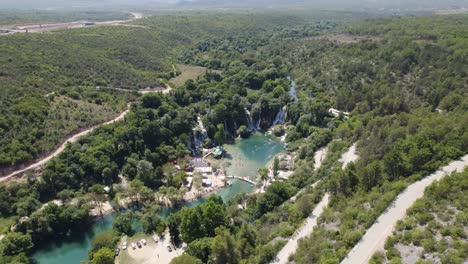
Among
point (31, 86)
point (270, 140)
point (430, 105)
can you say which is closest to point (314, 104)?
point (270, 140)

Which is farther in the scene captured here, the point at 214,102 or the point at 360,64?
the point at 360,64

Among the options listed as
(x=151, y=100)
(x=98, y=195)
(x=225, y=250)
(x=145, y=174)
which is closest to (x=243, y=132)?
(x=151, y=100)

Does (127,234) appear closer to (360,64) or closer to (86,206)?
(86,206)

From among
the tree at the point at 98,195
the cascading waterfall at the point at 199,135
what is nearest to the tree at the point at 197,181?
the cascading waterfall at the point at 199,135

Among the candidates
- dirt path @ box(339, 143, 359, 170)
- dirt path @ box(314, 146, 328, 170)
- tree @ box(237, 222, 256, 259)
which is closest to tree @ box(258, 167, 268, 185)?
dirt path @ box(314, 146, 328, 170)

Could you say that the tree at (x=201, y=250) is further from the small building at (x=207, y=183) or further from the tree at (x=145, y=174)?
the tree at (x=145, y=174)

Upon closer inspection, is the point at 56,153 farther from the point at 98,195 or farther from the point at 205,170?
the point at 205,170

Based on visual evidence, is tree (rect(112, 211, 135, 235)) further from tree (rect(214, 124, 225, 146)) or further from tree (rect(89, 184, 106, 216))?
tree (rect(214, 124, 225, 146))
